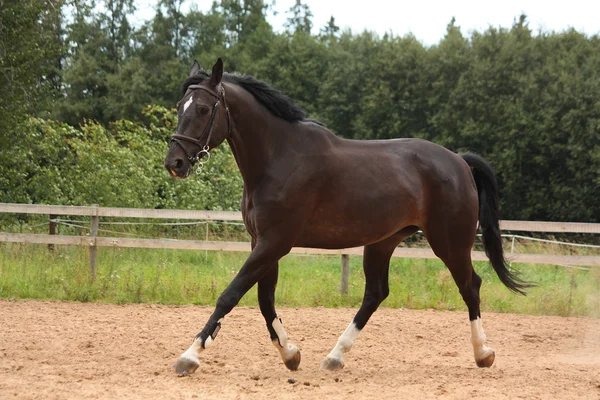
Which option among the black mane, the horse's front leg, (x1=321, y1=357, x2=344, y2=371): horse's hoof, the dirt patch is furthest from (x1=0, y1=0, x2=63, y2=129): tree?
(x1=321, y1=357, x2=344, y2=371): horse's hoof

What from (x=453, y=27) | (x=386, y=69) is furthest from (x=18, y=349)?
(x=453, y=27)

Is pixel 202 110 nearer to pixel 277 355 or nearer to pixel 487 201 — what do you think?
pixel 277 355

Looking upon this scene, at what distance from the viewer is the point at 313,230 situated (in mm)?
5207

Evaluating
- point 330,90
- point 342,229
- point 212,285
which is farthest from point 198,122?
point 330,90

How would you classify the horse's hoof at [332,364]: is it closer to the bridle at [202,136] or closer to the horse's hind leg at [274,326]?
the horse's hind leg at [274,326]

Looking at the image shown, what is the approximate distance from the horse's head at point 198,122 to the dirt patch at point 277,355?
1.50 metres

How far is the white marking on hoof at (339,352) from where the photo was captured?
5.40m

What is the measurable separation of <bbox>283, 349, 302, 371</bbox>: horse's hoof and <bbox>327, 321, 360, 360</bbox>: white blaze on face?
308 millimetres

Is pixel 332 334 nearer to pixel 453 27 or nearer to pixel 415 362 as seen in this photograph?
pixel 415 362

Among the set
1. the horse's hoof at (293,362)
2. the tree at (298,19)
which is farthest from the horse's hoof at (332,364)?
the tree at (298,19)

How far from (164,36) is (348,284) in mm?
31316

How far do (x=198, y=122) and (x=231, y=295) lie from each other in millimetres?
1247

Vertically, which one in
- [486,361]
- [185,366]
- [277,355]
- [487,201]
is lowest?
[277,355]

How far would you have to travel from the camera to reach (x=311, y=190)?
16.7 feet
